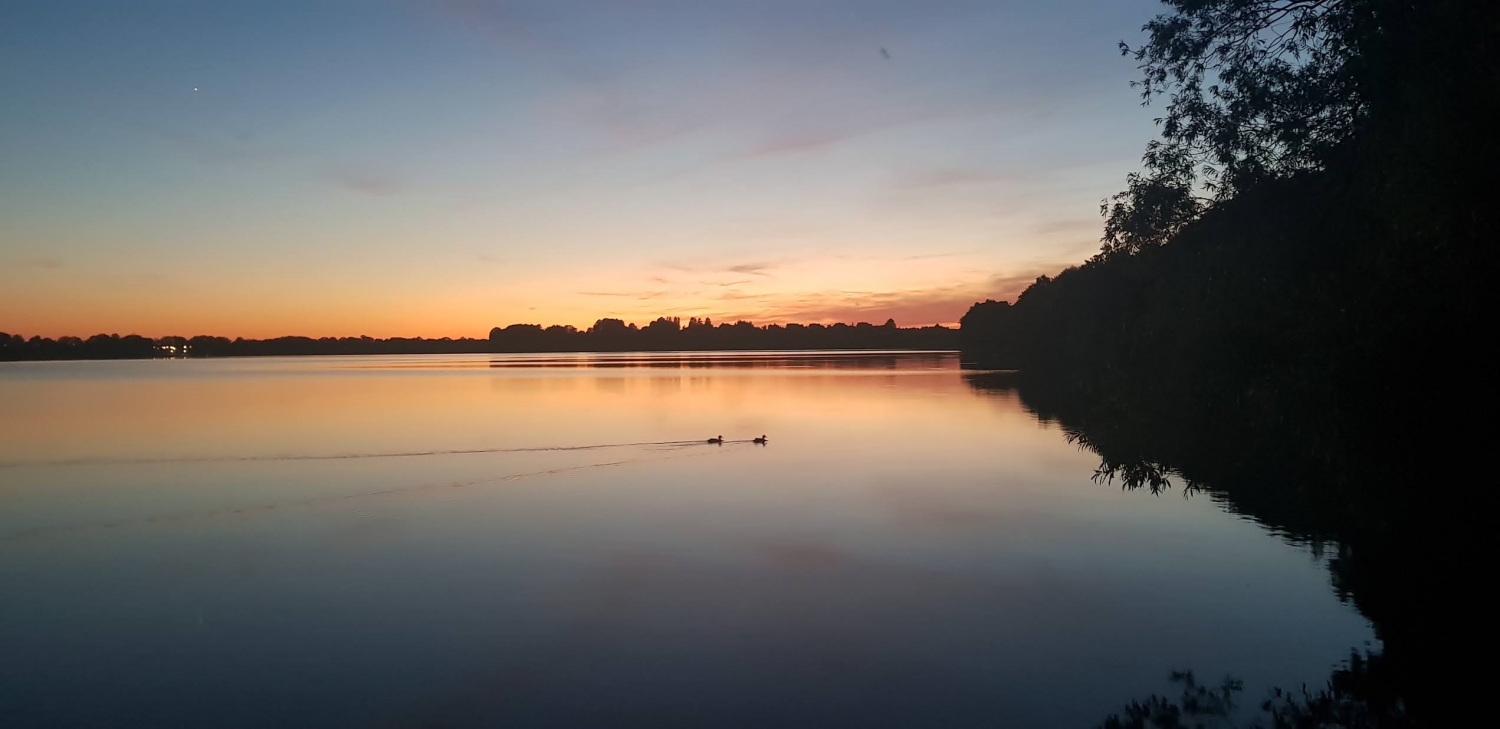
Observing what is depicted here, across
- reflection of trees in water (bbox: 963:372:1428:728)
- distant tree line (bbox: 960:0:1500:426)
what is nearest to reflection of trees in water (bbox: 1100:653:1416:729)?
reflection of trees in water (bbox: 963:372:1428:728)

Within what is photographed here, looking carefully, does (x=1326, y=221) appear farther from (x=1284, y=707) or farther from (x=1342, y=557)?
(x=1342, y=557)

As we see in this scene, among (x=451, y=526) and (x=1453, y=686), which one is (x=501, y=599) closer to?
(x=451, y=526)

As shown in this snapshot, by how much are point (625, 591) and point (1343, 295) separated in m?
10.9

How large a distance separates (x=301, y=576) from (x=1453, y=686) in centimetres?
1677

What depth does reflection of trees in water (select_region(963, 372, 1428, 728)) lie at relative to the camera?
31.9ft

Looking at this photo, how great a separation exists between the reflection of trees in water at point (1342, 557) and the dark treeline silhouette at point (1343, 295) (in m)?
0.04

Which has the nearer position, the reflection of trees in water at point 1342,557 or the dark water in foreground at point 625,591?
the reflection of trees in water at point 1342,557

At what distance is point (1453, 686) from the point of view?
10.6 meters

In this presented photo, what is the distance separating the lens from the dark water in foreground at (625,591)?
1094cm

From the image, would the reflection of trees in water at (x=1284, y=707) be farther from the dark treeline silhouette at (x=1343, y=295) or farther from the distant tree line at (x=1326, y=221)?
the distant tree line at (x=1326, y=221)

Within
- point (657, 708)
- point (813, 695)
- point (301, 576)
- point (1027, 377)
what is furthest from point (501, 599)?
point (1027, 377)

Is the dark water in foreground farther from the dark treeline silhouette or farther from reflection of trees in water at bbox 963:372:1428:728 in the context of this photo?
the dark treeline silhouette

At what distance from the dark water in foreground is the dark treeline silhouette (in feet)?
6.99

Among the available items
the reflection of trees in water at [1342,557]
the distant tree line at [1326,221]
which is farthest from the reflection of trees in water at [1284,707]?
the distant tree line at [1326,221]
